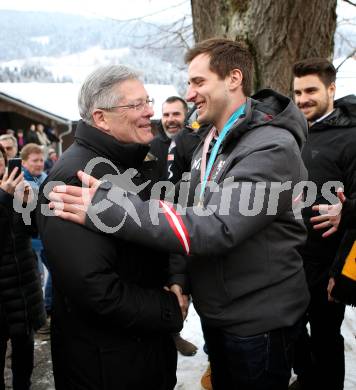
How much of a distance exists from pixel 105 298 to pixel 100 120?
782mm

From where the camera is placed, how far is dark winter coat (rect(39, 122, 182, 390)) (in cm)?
176

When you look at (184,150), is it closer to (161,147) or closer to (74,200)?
(161,147)

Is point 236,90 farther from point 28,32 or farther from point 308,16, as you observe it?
point 28,32

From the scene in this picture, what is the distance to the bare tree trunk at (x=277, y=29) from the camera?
14.0ft

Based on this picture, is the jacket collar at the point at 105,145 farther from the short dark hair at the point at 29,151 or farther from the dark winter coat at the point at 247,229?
the short dark hair at the point at 29,151

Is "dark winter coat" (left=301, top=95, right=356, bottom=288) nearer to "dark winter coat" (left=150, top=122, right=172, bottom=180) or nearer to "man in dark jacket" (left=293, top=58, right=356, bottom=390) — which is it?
"man in dark jacket" (left=293, top=58, right=356, bottom=390)

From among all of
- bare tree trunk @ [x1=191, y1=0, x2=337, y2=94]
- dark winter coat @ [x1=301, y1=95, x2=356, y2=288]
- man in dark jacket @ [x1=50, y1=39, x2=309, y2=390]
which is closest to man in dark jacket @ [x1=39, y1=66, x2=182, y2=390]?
man in dark jacket @ [x1=50, y1=39, x2=309, y2=390]

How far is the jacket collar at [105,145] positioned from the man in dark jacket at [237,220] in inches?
6.9

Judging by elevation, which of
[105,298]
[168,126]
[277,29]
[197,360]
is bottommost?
[197,360]

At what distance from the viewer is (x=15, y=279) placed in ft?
9.50

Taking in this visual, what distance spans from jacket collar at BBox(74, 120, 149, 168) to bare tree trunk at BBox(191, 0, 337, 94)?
Answer: 9.53 feet

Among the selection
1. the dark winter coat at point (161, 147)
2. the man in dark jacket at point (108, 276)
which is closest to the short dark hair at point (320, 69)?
the man in dark jacket at point (108, 276)

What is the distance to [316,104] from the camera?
321 centimetres

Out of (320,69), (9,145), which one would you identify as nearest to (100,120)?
(320,69)
